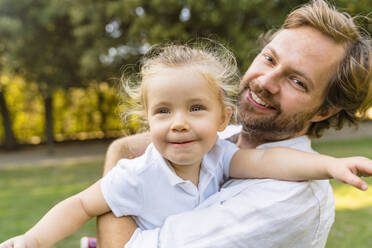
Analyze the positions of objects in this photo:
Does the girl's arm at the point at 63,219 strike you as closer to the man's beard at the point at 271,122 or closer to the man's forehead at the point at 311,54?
the man's beard at the point at 271,122

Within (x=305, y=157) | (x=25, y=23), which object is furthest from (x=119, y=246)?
(x=25, y=23)

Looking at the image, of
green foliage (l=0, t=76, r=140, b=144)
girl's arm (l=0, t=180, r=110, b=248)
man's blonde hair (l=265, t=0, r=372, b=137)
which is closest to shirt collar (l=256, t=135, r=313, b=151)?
man's blonde hair (l=265, t=0, r=372, b=137)

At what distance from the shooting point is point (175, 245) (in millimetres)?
1646

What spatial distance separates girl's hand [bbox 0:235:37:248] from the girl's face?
27.8 inches

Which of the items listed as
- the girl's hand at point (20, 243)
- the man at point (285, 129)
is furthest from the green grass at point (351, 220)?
the girl's hand at point (20, 243)

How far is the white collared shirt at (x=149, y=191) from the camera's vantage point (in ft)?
5.73

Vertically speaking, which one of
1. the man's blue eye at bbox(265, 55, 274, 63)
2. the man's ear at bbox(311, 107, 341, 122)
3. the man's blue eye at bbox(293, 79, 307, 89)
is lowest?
the man's ear at bbox(311, 107, 341, 122)

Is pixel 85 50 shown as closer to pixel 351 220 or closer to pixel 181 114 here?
pixel 351 220

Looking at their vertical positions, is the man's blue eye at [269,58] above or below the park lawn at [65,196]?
above

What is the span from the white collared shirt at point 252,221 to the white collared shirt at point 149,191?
7 centimetres

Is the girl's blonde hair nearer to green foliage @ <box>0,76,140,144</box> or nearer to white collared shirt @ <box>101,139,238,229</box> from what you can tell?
white collared shirt @ <box>101,139,238,229</box>

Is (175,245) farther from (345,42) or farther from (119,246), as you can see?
(345,42)

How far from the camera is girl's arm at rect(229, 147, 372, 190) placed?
1.44m

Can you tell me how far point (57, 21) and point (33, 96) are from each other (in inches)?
132
